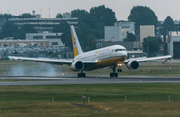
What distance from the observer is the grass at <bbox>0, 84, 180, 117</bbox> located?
3200 cm

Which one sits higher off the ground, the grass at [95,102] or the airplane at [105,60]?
the airplane at [105,60]

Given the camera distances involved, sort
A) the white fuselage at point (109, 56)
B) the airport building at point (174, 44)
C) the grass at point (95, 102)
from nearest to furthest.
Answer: the grass at point (95, 102) → the white fuselage at point (109, 56) → the airport building at point (174, 44)

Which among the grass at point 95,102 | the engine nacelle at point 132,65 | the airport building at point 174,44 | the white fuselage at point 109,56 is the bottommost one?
the grass at point 95,102

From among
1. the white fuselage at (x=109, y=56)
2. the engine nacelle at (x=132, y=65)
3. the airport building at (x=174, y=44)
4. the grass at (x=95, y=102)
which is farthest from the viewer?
the airport building at (x=174, y=44)

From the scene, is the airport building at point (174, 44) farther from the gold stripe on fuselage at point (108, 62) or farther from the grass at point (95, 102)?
the grass at point (95, 102)

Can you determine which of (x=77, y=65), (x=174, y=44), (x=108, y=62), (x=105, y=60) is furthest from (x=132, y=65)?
(x=174, y=44)

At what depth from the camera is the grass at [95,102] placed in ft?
105

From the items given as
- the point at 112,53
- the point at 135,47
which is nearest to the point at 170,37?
the point at 135,47

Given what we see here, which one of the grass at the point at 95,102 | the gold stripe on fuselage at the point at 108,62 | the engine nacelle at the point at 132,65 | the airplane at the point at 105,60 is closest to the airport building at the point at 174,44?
the airplane at the point at 105,60

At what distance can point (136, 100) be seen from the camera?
40094mm

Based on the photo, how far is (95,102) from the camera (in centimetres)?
3834

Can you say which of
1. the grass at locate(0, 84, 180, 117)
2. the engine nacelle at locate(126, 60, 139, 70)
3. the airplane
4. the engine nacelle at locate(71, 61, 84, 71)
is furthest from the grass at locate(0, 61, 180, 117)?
the engine nacelle at locate(71, 61, 84, 71)

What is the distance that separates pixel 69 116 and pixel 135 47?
167 m

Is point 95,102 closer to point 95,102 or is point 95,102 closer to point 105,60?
point 95,102
